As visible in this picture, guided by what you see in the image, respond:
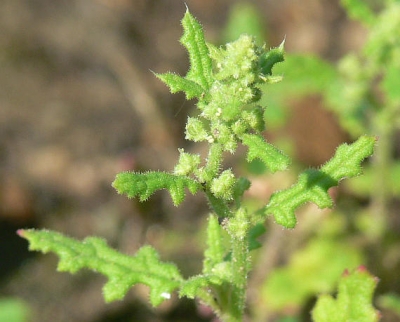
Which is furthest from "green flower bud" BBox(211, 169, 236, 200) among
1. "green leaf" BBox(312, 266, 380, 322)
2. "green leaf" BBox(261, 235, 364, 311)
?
"green leaf" BBox(261, 235, 364, 311)

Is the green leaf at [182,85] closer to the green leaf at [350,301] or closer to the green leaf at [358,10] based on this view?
the green leaf at [350,301]

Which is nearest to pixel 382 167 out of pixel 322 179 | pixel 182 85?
pixel 322 179

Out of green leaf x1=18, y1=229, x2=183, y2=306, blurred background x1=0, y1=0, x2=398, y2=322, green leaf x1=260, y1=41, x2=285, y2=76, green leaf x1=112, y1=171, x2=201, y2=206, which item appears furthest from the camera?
blurred background x1=0, y1=0, x2=398, y2=322

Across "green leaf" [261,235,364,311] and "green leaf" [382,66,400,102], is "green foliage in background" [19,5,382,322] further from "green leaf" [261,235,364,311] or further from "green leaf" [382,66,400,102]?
"green leaf" [261,235,364,311]

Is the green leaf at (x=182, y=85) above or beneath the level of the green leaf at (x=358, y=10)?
beneath

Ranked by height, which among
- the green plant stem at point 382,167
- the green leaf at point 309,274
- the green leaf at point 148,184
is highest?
the green plant stem at point 382,167

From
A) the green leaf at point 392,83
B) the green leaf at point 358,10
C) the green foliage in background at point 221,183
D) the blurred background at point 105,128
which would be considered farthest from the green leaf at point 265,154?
the blurred background at point 105,128
